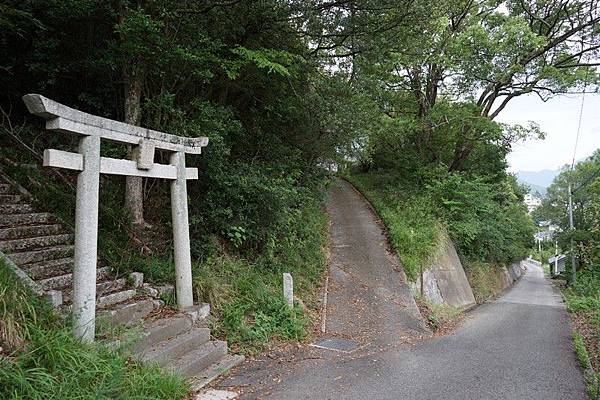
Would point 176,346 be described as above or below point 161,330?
below

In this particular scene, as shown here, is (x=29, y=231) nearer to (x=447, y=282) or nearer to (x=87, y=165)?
(x=87, y=165)

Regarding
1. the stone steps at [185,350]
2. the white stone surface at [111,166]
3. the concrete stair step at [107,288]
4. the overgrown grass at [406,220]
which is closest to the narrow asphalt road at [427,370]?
the stone steps at [185,350]

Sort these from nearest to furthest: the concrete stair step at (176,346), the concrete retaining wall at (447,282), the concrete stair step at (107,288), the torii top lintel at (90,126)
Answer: the torii top lintel at (90,126) < the concrete stair step at (176,346) < the concrete stair step at (107,288) < the concrete retaining wall at (447,282)

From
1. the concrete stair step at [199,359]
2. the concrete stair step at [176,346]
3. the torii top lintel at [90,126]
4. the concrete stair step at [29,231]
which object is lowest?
the concrete stair step at [199,359]

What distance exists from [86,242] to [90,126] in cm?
128

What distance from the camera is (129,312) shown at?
469 centimetres

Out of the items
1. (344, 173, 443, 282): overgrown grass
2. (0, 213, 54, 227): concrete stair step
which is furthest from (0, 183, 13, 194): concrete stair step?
(344, 173, 443, 282): overgrown grass

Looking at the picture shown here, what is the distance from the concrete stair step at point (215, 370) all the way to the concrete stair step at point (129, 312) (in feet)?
3.54

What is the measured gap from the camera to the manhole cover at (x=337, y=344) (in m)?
5.80

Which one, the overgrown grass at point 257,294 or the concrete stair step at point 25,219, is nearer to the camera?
the concrete stair step at point 25,219

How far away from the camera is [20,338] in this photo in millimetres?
3064

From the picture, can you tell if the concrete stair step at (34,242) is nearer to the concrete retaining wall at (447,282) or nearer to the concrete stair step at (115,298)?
the concrete stair step at (115,298)

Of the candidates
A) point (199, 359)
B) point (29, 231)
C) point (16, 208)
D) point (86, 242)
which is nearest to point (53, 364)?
point (86, 242)

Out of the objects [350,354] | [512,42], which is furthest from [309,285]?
[512,42]
